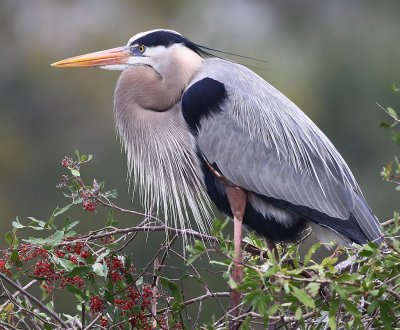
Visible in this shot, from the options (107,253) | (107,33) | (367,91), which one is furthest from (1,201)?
(107,253)

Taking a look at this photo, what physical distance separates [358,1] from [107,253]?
1648 centimetres

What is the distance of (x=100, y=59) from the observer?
4539mm

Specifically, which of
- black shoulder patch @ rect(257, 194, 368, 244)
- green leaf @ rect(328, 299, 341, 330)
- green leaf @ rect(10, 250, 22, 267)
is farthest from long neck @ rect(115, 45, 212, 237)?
green leaf @ rect(328, 299, 341, 330)

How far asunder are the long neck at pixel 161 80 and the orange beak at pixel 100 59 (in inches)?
2.1

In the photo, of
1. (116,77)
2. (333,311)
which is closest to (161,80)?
(333,311)

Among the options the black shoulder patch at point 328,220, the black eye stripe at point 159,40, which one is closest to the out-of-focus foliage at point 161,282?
the black shoulder patch at point 328,220

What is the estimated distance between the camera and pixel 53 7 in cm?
1719

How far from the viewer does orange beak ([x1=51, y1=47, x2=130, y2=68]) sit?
14.8ft

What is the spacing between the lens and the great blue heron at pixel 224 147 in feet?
14.3

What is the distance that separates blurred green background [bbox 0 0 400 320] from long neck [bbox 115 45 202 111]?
6.28 metres

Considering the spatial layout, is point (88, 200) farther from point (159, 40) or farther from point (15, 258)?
point (159, 40)

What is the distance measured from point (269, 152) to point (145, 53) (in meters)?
0.60

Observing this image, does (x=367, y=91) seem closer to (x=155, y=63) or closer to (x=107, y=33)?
(x=107, y=33)

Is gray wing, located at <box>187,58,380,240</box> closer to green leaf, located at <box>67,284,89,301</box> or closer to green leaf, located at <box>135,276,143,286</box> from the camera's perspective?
green leaf, located at <box>135,276,143,286</box>
